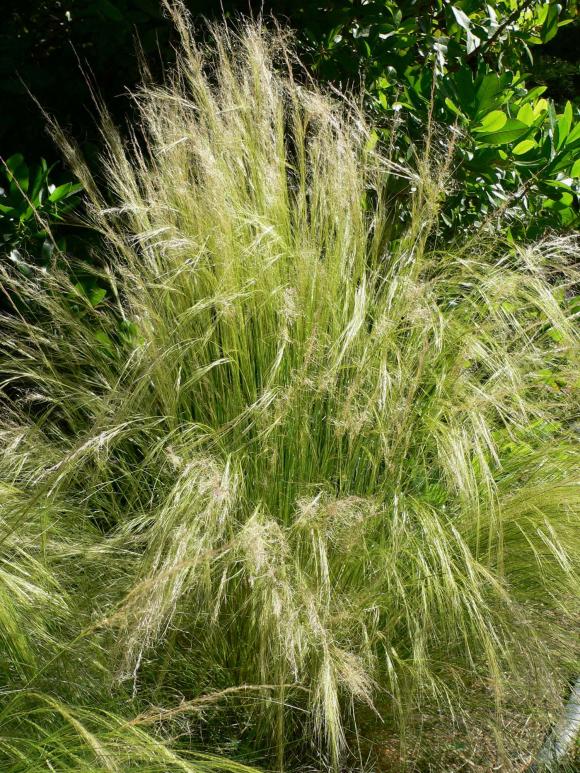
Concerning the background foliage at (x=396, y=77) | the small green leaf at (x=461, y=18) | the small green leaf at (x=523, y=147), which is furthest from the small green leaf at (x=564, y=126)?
the small green leaf at (x=461, y=18)

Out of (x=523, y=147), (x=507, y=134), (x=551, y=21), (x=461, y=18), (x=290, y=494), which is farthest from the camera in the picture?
(x=551, y=21)

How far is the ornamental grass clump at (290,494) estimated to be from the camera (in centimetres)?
185

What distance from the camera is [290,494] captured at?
82.1 inches

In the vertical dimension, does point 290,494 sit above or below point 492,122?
below

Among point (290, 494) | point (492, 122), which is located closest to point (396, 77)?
point (492, 122)

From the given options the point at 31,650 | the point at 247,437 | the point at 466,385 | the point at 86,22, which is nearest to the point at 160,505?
the point at 247,437

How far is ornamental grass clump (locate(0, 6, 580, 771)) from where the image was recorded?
185 centimetres

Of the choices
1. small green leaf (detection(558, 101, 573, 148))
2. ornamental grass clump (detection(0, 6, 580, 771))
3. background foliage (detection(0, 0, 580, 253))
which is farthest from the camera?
small green leaf (detection(558, 101, 573, 148))

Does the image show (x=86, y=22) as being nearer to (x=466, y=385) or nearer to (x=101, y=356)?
(x=101, y=356)

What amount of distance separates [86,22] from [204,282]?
4.59ft

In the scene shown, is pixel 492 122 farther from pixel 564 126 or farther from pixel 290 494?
pixel 290 494

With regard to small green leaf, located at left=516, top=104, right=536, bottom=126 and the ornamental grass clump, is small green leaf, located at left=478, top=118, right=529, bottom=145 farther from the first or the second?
the ornamental grass clump

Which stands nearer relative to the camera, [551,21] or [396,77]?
[396,77]

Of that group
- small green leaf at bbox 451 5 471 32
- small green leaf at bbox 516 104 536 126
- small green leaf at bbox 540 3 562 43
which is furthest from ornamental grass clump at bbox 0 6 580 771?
small green leaf at bbox 540 3 562 43
